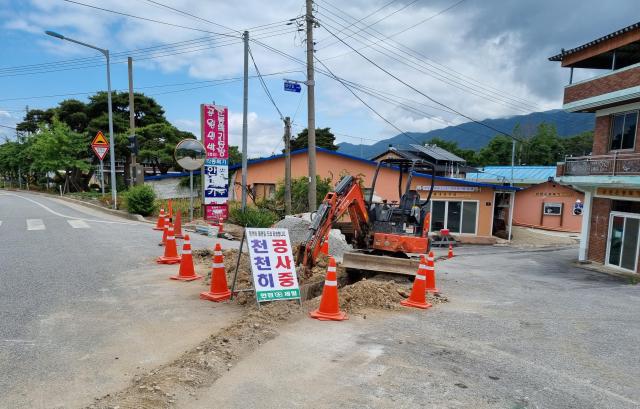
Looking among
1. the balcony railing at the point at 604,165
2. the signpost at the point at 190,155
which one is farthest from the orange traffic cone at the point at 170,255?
the balcony railing at the point at 604,165

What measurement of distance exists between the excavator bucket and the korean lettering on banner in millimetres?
2846

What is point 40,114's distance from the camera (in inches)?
2018

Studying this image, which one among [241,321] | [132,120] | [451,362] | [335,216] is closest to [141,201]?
[132,120]

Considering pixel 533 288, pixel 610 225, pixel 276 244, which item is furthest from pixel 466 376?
pixel 610 225

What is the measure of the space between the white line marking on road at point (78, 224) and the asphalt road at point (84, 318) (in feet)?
9.98

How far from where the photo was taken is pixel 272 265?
21.8 feet

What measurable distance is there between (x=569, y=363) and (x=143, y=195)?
55.9ft

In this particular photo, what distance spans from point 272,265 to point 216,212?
10.7m

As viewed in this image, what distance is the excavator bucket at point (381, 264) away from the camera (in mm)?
9055

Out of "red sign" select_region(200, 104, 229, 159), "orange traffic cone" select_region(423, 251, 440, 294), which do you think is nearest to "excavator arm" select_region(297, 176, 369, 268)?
"orange traffic cone" select_region(423, 251, 440, 294)

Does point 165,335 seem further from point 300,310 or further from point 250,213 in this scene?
point 250,213

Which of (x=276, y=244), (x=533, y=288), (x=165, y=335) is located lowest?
(x=533, y=288)

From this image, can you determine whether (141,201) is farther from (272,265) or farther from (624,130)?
(624,130)

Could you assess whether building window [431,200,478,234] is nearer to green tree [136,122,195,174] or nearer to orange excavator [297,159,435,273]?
orange excavator [297,159,435,273]
